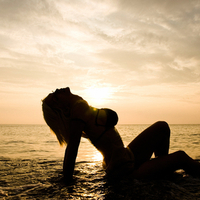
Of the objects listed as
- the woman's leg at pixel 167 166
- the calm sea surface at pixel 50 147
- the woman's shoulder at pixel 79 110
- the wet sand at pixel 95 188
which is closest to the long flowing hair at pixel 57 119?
the woman's shoulder at pixel 79 110

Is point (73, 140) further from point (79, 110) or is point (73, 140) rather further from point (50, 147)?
point (50, 147)

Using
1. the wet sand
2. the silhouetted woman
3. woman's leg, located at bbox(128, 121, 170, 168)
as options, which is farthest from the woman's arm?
woman's leg, located at bbox(128, 121, 170, 168)

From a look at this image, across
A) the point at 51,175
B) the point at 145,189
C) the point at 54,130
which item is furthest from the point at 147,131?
the point at 51,175

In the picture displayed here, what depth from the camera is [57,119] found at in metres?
3.06

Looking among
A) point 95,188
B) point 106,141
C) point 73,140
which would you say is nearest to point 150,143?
point 106,141

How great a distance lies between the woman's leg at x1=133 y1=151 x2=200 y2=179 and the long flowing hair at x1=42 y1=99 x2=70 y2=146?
1.38m

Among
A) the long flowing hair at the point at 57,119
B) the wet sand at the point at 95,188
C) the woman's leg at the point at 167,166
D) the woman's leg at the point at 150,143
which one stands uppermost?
Result: the long flowing hair at the point at 57,119

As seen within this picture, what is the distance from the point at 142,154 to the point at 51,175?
1.85 m

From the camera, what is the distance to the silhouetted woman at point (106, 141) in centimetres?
271

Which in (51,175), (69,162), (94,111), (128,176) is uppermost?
(94,111)

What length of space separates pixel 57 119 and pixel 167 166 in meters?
1.96

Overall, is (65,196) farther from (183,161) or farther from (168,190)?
(183,161)

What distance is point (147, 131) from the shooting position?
128 inches

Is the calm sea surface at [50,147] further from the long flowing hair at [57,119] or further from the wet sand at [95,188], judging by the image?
the wet sand at [95,188]
